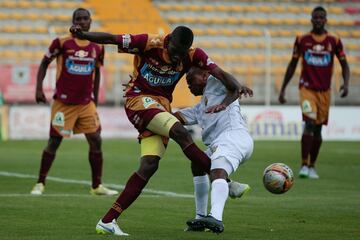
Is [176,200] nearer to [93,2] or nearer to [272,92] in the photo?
[272,92]

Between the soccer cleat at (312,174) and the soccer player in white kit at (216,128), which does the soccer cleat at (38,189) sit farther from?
the soccer cleat at (312,174)

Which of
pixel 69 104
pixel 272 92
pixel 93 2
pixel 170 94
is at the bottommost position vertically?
pixel 272 92

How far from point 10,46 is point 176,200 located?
785 inches

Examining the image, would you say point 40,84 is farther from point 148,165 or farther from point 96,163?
point 148,165

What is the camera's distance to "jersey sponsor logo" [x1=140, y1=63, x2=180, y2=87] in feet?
29.7

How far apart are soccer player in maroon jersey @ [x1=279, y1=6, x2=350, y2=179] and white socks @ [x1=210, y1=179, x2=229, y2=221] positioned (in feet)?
27.0

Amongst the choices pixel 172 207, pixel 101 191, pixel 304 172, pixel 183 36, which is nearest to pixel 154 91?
pixel 183 36

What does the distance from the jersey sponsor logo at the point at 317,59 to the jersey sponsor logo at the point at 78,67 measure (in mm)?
4857

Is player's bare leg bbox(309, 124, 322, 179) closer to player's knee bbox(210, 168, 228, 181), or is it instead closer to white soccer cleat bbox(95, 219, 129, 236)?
player's knee bbox(210, 168, 228, 181)

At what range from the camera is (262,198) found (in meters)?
12.4

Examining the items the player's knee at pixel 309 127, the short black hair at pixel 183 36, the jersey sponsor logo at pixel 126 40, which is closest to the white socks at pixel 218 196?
the short black hair at pixel 183 36

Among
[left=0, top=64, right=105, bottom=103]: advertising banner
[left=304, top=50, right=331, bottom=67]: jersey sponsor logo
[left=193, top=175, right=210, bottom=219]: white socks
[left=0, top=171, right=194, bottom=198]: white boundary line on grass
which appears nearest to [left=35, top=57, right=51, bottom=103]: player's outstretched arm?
[left=0, top=171, right=194, bottom=198]: white boundary line on grass

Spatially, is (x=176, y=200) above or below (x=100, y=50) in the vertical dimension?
below

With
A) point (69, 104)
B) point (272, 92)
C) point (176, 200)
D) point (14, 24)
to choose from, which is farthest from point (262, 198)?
point (14, 24)
